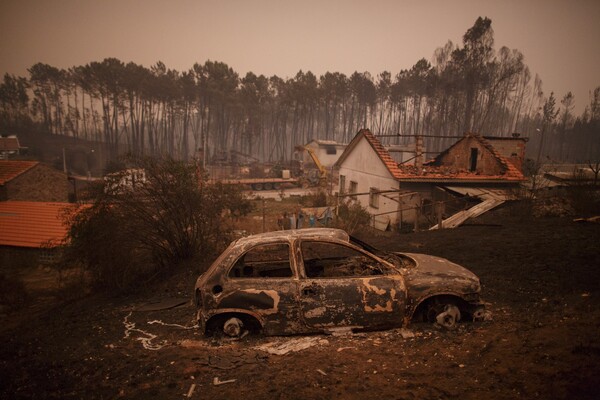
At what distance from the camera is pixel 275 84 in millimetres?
59062

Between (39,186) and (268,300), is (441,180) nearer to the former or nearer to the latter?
(268,300)

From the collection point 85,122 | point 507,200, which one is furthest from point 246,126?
point 507,200

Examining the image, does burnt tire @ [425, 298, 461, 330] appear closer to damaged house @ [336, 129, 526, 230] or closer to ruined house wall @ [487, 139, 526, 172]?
damaged house @ [336, 129, 526, 230]

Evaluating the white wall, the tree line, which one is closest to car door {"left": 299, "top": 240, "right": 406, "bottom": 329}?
the white wall

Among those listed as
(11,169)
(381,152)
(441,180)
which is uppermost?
(381,152)

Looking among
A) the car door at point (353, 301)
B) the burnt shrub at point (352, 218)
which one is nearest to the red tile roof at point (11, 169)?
the burnt shrub at point (352, 218)

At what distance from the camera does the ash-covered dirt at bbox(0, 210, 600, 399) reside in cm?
320

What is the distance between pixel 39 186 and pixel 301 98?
42.4m

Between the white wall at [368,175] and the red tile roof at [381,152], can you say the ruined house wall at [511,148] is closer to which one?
the red tile roof at [381,152]

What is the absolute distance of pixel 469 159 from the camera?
1736 cm

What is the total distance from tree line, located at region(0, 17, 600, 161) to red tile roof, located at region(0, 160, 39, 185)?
2108cm

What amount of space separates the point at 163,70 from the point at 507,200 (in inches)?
1982

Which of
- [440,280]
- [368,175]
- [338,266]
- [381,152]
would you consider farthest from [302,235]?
[368,175]

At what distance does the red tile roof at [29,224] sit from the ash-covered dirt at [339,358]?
387 inches
